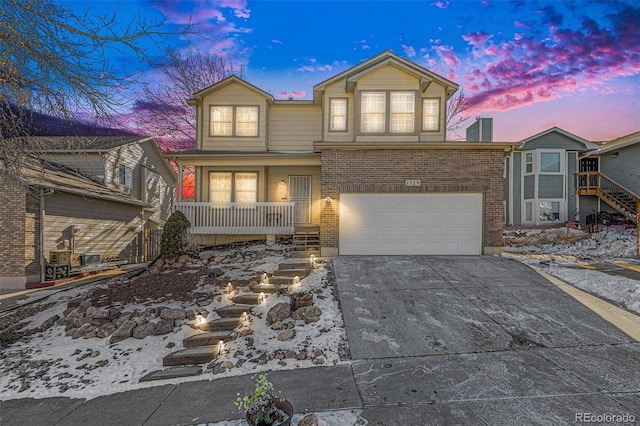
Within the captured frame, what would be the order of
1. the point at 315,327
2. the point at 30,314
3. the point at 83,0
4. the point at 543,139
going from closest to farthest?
the point at 83,0
the point at 315,327
the point at 30,314
the point at 543,139

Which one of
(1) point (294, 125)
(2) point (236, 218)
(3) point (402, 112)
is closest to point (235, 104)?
(1) point (294, 125)

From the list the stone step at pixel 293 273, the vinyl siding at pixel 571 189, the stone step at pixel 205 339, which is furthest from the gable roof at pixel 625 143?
the stone step at pixel 205 339

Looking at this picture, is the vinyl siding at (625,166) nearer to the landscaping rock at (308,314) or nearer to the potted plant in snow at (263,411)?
the landscaping rock at (308,314)

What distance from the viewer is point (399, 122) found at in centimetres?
1214

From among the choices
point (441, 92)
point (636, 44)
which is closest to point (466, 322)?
point (441, 92)

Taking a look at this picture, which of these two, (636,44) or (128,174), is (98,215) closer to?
(128,174)

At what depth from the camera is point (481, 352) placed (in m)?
4.44

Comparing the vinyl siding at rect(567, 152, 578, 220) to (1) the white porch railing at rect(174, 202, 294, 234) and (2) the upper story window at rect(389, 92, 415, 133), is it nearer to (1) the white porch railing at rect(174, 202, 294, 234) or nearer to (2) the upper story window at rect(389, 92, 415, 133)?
(2) the upper story window at rect(389, 92, 415, 133)

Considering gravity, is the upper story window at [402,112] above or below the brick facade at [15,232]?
above

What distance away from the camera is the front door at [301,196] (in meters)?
13.4

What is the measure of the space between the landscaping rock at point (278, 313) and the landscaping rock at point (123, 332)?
2.59 meters

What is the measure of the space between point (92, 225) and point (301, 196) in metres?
9.28

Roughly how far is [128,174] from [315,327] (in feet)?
51.8

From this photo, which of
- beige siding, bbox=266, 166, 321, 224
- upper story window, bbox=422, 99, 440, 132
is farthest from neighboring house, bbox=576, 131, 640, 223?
beige siding, bbox=266, 166, 321, 224
